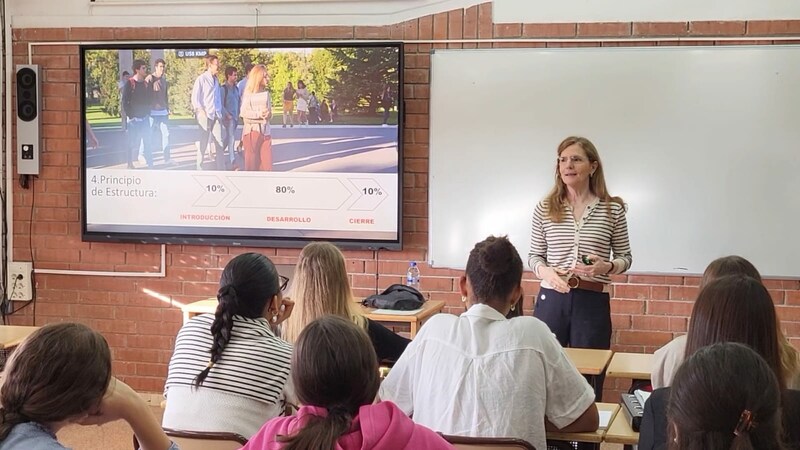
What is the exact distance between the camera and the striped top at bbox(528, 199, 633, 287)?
395cm

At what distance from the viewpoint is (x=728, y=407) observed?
4.52 ft

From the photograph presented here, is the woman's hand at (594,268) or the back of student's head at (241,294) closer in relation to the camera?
the back of student's head at (241,294)

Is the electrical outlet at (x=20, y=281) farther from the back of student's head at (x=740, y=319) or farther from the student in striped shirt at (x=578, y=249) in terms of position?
the back of student's head at (x=740, y=319)

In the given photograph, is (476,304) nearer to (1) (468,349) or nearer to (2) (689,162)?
(1) (468,349)

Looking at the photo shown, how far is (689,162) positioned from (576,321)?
4.38 feet

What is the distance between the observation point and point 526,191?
4.85 meters

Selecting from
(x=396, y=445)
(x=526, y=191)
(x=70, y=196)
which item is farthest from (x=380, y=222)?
(x=396, y=445)

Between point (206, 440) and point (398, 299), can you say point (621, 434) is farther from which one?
point (398, 299)

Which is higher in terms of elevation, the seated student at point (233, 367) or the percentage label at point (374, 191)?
the percentage label at point (374, 191)

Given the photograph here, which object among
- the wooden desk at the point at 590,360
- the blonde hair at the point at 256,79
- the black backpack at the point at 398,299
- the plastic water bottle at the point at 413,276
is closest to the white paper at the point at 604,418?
the wooden desk at the point at 590,360

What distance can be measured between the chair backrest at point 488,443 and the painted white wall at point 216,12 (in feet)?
10.9

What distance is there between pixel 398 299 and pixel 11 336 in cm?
187

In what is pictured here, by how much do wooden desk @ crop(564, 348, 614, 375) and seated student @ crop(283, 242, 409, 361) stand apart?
0.72 meters

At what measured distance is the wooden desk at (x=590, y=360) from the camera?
9.79 ft
